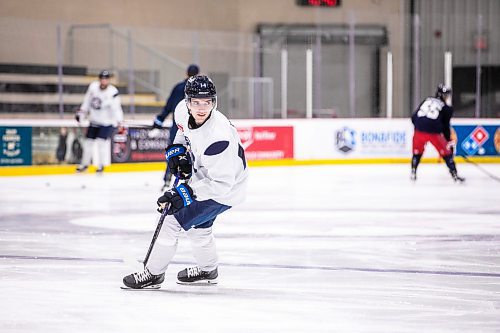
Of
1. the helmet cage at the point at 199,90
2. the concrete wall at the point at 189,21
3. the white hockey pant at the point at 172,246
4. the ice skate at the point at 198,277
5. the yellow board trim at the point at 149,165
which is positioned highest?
the concrete wall at the point at 189,21

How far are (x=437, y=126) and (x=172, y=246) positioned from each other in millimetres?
8076

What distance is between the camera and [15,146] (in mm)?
12953

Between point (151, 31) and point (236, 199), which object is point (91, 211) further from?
point (151, 31)

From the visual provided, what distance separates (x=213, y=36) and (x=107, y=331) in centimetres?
1264

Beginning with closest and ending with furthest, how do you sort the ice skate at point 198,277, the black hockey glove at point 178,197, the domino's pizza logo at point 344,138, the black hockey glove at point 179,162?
the black hockey glove at point 178,197 < the black hockey glove at point 179,162 < the ice skate at point 198,277 < the domino's pizza logo at point 344,138

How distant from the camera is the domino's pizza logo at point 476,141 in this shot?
16562 mm

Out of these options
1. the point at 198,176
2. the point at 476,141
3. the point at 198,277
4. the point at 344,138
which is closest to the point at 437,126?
the point at 344,138

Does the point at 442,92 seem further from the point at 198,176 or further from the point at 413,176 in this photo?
the point at 198,176

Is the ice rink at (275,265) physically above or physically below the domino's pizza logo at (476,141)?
below

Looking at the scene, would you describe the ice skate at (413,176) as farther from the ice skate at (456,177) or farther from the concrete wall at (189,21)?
the concrete wall at (189,21)

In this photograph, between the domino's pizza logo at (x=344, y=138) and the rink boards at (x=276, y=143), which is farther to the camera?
the domino's pizza logo at (x=344, y=138)

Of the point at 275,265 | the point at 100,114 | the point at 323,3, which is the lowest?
the point at 275,265

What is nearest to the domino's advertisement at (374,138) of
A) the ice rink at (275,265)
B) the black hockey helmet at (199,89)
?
the ice rink at (275,265)

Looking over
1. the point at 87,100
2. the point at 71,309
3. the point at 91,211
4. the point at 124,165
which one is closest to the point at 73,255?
the point at 71,309
